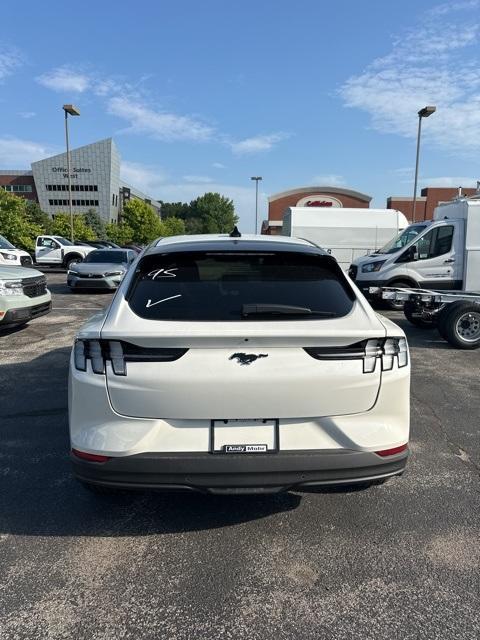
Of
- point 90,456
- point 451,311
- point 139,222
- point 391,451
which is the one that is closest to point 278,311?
point 391,451

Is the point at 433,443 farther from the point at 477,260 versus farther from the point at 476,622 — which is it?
the point at 477,260

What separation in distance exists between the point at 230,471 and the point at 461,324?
6.76 metres

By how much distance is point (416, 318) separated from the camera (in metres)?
9.52

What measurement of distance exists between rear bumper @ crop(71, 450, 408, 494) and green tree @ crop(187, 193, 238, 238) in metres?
131

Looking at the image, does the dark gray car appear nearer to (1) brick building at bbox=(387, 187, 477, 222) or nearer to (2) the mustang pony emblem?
(2) the mustang pony emblem

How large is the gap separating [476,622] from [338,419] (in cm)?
108

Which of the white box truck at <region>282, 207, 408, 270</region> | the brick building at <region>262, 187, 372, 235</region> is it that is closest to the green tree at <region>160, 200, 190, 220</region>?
the brick building at <region>262, 187, 372, 235</region>

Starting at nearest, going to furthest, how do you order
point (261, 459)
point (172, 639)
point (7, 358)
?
point (172, 639) → point (261, 459) → point (7, 358)

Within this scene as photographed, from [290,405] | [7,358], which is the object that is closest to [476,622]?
[290,405]

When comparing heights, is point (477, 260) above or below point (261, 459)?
above

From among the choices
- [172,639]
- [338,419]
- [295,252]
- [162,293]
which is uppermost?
[295,252]

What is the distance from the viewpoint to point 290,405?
244cm

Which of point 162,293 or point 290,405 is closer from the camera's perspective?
point 290,405

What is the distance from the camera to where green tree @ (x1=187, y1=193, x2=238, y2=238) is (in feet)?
434
